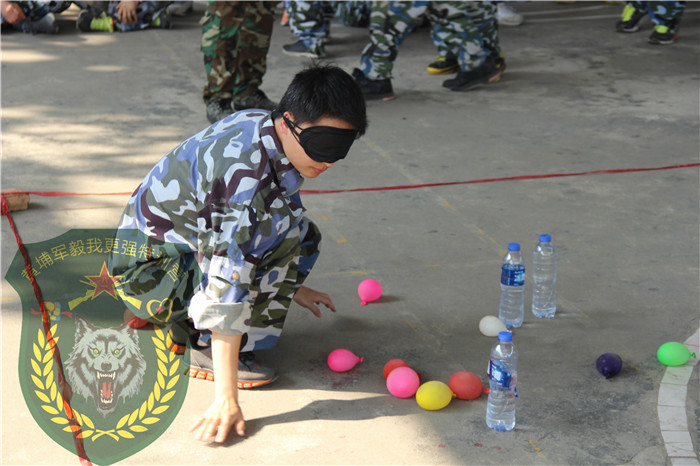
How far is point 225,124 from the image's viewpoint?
2906mm

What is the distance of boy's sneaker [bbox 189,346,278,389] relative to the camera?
10.1ft

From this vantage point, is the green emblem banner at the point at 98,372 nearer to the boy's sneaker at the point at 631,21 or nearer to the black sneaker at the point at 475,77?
the black sneaker at the point at 475,77

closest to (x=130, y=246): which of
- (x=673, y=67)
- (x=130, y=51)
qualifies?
(x=130, y=51)

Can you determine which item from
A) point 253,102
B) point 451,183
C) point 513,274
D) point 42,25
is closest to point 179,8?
point 42,25

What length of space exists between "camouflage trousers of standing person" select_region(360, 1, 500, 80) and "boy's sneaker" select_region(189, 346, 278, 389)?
164 inches

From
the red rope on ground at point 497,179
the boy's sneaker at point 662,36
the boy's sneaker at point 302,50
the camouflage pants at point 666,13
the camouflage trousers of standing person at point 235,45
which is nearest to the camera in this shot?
the red rope on ground at point 497,179

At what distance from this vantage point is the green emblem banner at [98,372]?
9.14ft

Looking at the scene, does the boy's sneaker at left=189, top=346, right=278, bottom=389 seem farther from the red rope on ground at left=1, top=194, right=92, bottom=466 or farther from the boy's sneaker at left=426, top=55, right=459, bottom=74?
the boy's sneaker at left=426, top=55, right=459, bottom=74

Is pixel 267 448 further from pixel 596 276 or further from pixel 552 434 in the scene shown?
pixel 596 276

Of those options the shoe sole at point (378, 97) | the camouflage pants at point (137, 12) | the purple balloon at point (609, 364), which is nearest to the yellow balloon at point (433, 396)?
the purple balloon at point (609, 364)

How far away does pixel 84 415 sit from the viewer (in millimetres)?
2838

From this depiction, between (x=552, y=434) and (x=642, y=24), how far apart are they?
7571mm

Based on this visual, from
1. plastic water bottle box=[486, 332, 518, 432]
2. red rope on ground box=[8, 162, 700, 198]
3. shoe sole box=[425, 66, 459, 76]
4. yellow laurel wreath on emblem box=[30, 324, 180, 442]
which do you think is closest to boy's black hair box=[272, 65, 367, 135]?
plastic water bottle box=[486, 332, 518, 432]

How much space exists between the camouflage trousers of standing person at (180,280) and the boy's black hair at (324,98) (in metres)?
0.49
